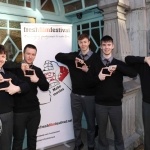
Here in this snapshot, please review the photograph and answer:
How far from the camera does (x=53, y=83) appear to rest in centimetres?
314

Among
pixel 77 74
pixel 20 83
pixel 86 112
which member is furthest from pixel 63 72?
pixel 20 83

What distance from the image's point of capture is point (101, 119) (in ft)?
8.46

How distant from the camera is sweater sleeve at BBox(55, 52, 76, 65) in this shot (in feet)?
9.51

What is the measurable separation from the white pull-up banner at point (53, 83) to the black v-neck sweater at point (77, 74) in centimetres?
20

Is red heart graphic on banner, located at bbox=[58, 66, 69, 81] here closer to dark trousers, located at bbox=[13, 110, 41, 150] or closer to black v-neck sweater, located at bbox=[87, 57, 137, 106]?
black v-neck sweater, located at bbox=[87, 57, 137, 106]

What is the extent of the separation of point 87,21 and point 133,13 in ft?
3.16

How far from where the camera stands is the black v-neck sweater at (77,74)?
2.86 meters

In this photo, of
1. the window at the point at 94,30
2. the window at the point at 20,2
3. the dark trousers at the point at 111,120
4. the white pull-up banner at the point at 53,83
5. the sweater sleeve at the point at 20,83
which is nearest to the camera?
the sweater sleeve at the point at 20,83

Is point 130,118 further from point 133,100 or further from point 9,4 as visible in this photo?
point 9,4

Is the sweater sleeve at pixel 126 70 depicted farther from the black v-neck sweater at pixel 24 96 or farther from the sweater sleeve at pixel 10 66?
the sweater sleeve at pixel 10 66

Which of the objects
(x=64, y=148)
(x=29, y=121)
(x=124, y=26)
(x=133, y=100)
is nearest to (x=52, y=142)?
(x=64, y=148)

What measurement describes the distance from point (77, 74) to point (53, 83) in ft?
1.54

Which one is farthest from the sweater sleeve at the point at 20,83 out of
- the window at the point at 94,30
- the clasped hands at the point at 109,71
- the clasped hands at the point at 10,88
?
the window at the point at 94,30

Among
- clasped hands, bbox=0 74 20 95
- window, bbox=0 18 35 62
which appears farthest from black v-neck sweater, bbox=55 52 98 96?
clasped hands, bbox=0 74 20 95
